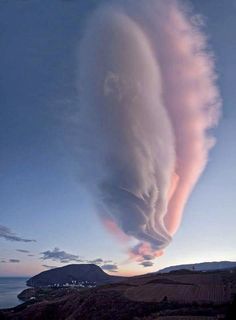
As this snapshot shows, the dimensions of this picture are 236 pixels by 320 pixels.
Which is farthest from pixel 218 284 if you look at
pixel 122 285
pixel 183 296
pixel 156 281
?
pixel 122 285

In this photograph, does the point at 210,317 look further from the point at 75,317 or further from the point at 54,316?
the point at 54,316

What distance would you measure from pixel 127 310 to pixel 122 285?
2129 inches

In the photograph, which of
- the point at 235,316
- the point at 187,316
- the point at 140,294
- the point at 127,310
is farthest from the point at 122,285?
the point at 235,316

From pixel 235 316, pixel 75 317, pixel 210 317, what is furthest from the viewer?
pixel 75 317

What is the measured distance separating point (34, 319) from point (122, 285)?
126 ft

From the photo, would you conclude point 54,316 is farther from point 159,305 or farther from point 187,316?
point 187,316

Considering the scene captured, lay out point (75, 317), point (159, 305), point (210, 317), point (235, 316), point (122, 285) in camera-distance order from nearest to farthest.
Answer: point (235, 316), point (210, 317), point (159, 305), point (75, 317), point (122, 285)

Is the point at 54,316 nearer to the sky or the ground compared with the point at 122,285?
nearer to the ground

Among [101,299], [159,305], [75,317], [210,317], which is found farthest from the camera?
[101,299]

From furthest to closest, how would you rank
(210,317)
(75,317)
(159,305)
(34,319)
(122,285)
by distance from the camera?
(122,285) < (34,319) < (75,317) < (159,305) < (210,317)

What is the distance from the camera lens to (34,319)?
13025 centimetres

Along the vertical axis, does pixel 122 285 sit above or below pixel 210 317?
above

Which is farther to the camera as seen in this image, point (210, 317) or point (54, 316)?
point (54, 316)

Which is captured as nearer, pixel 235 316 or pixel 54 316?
pixel 235 316
